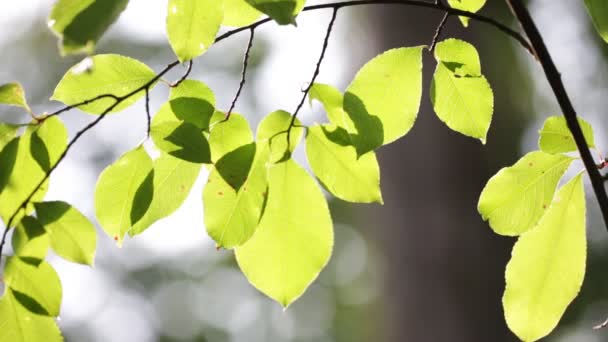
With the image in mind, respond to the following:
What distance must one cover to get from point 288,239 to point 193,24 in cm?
16

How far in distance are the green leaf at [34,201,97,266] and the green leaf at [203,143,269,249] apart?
8cm

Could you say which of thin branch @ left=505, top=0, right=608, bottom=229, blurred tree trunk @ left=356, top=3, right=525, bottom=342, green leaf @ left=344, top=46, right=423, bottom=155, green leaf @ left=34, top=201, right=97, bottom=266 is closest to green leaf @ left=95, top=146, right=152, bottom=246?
green leaf @ left=34, top=201, right=97, bottom=266

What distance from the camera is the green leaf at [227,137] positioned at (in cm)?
54

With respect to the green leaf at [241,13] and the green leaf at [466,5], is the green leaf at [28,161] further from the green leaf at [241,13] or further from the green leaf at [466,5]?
the green leaf at [466,5]

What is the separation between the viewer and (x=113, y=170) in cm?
55

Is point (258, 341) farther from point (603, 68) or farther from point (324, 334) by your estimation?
point (603, 68)

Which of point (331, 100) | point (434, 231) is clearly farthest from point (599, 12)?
point (434, 231)

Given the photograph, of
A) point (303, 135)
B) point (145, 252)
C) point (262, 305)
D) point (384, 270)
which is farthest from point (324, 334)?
point (303, 135)

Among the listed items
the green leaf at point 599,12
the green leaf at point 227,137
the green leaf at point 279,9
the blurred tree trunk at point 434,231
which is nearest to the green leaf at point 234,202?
the green leaf at point 227,137

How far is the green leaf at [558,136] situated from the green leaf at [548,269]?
3cm

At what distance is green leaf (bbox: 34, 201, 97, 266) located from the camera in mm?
555

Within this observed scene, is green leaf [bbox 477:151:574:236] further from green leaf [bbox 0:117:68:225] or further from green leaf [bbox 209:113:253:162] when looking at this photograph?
green leaf [bbox 0:117:68:225]

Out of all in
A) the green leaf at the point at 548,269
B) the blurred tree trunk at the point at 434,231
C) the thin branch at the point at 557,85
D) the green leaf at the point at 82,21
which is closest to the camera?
the green leaf at the point at 82,21

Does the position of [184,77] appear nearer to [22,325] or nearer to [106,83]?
[106,83]
